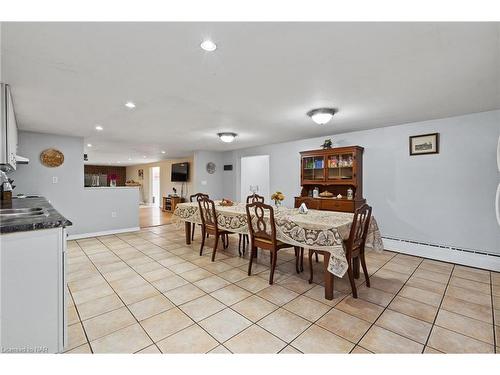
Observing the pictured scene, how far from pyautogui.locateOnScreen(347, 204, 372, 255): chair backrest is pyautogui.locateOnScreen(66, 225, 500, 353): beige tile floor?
1.63 ft

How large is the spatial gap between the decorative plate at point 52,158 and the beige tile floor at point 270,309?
2134mm

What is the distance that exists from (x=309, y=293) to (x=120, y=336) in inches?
66.5

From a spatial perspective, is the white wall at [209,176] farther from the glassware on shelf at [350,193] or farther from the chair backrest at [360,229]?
the chair backrest at [360,229]

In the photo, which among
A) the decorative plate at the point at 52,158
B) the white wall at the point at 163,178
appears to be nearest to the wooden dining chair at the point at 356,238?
the decorative plate at the point at 52,158

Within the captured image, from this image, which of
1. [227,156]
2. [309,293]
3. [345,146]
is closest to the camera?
[309,293]

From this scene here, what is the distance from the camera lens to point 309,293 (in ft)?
7.85

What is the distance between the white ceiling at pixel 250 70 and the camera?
4.75ft

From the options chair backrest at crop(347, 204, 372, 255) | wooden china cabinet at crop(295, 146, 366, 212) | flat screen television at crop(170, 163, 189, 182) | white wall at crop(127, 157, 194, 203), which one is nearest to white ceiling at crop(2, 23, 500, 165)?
wooden china cabinet at crop(295, 146, 366, 212)

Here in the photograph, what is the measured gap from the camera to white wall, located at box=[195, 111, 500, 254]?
307cm

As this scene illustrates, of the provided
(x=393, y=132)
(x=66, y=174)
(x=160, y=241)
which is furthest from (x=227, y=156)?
(x=393, y=132)

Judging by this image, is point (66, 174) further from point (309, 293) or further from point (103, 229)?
point (309, 293)

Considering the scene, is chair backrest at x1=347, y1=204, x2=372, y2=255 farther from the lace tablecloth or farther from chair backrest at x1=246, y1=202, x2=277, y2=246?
chair backrest at x1=246, y1=202, x2=277, y2=246

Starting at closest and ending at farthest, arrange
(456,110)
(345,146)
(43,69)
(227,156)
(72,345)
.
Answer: (72,345) < (43,69) < (456,110) < (345,146) < (227,156)

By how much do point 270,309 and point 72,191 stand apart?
4.51m
